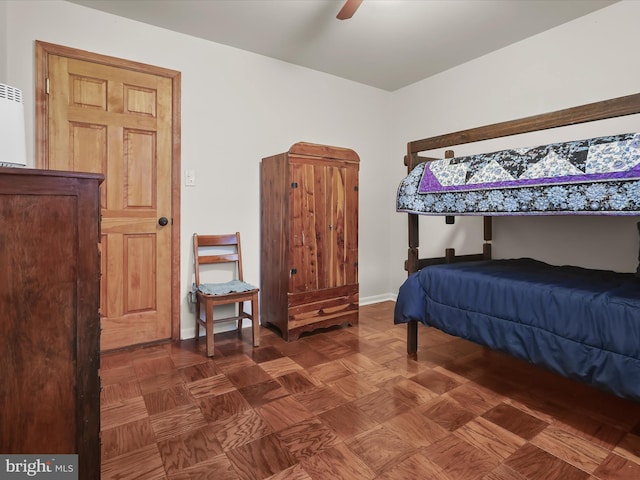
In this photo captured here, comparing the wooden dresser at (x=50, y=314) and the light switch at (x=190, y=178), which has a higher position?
the light switch at (x=190, y=178)

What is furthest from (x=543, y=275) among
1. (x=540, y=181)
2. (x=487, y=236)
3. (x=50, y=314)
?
(x=50, y=314)

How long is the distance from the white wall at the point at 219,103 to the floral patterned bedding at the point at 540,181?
147cm

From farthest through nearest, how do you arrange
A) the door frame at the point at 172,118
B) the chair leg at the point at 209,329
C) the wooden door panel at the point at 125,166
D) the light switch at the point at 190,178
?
the light switch at the point at 190,178 < the chair leg at the point at 209,329 < the wooden door panel at the point at 125,166 < the door frame at the point at 172,118

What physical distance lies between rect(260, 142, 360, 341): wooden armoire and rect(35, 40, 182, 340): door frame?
0.70 metres

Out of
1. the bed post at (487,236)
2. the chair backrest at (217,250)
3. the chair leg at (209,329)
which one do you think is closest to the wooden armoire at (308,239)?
the chair backrest at (217,250)

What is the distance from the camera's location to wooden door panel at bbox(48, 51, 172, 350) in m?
2.29

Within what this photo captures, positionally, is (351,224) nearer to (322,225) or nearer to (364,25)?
(322,225)

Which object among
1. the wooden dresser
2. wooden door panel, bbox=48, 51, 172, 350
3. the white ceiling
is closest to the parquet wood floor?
wooden door panel, bbox=48, 51, 172, 350

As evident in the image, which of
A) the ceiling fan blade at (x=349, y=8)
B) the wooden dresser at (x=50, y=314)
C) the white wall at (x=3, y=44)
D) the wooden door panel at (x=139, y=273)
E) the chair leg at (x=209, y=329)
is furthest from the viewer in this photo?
the wooden door panel at (x=139, y=273)

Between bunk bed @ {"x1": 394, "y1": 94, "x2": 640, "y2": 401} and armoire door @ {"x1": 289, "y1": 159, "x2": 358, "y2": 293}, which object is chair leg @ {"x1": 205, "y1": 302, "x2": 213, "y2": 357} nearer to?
armoire door @ {"x1": 289, "y1": 159, "x2": 358, "y2": 293}

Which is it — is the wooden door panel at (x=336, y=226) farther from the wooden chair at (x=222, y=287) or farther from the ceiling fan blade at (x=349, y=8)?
the ceiling fan blade at (x=349, y=8)

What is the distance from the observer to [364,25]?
250 centimetres

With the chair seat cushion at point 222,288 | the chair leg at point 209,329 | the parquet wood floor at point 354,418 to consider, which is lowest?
the parquet wood floor at point 354,418

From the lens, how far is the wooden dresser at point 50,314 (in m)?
0.91
